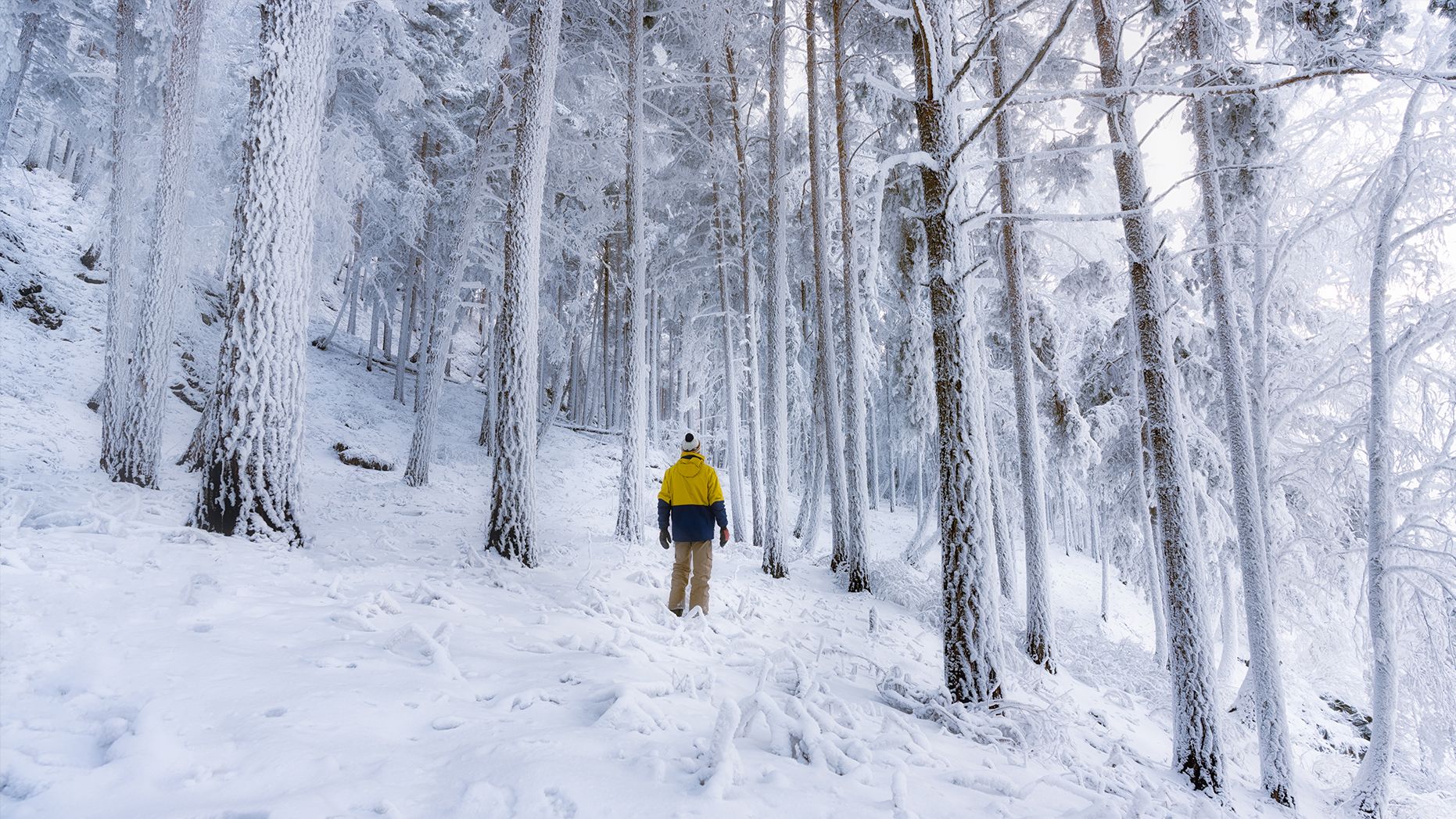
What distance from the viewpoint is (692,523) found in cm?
620

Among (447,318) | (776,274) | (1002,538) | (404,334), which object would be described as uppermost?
(404,334)

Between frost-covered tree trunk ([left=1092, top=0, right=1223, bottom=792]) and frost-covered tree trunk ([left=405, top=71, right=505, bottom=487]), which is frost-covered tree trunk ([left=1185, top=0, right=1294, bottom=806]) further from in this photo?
frost-covered tree trunk ([left=405, top=71, right=505, bottom=487])

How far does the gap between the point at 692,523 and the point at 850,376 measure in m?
5.99

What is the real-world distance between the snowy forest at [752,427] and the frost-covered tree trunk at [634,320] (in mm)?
93

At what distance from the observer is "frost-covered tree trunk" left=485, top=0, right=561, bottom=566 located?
6953 millimetres

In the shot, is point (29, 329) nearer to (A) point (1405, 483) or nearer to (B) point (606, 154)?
(B) point (606, 154)

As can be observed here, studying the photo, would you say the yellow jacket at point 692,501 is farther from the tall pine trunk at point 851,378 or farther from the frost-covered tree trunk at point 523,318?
the tall pine trunk at point 851,378

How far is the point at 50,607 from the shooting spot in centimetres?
308

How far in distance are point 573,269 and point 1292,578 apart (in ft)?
74.3

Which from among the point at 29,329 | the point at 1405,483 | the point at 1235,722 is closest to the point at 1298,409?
the point at 1405,483

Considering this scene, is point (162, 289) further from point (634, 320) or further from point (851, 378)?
point (851, 378)

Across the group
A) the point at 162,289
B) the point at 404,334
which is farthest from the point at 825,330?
the point at 404,334

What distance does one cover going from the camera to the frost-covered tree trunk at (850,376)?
10.1m

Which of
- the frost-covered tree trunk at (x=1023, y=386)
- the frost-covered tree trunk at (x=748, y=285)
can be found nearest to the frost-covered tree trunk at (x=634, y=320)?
the frost-covered tree trunk at (x=748, y=285)
